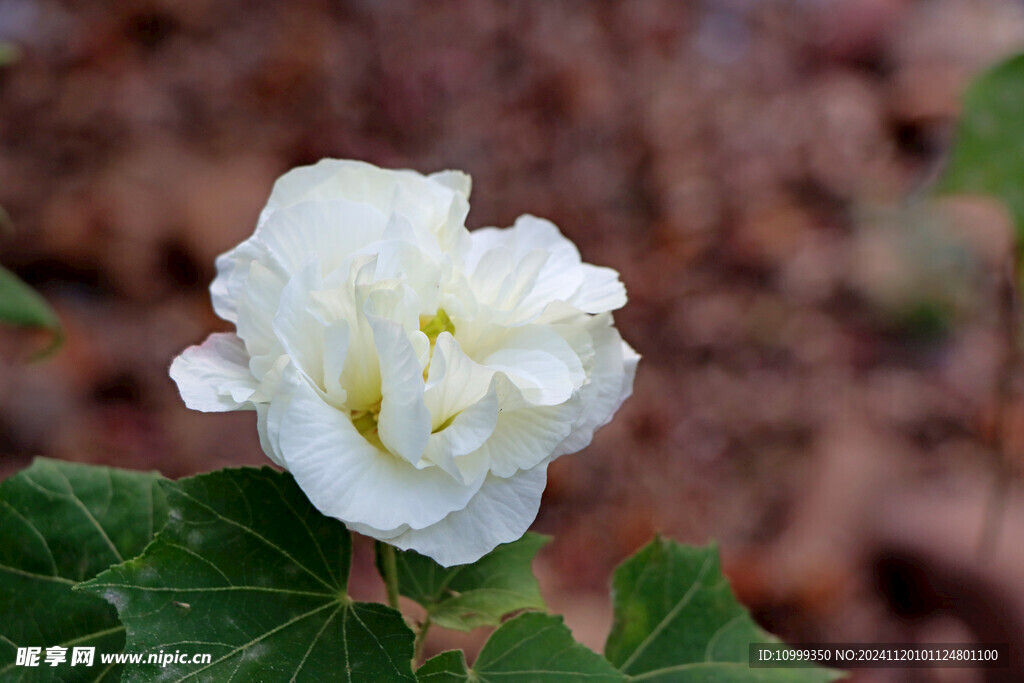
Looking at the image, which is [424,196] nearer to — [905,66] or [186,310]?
[186,310]

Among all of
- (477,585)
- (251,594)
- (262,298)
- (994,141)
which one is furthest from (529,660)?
(994,141)

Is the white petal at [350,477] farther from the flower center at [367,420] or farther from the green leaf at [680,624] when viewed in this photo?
the green leaf at [680,624]

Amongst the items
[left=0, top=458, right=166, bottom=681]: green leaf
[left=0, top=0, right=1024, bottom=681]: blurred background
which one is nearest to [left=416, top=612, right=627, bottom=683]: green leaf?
[left=0, top=458, right=166, bottom=681]: green leaf

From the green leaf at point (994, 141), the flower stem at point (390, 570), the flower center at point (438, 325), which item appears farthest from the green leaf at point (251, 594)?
the green leaf at point (994, 141)

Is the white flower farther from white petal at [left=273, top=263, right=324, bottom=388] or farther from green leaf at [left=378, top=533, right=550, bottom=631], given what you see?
green leaf at [left=378, top=533, right=550, bottom=631]

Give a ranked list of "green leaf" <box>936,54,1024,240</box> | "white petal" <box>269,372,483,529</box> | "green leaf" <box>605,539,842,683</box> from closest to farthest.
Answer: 1. "white petal" <box>269,372,483,529</box>
2. "green leaf" <box>605,539,842,683</box>
3. "green leaf" <box>936,54,1024,240</box>

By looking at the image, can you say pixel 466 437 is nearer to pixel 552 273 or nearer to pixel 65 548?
pixel 552 273

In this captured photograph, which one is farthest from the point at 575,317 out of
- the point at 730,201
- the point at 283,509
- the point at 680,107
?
the point at 680,107
